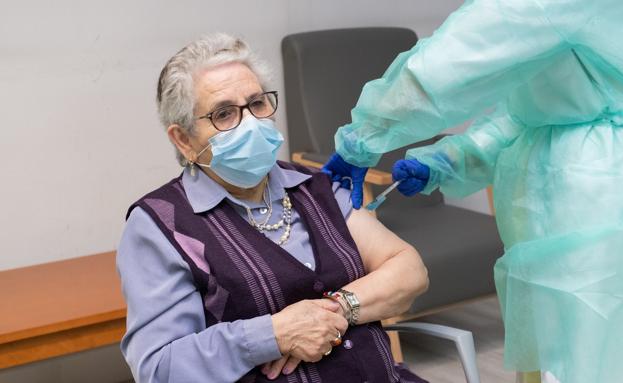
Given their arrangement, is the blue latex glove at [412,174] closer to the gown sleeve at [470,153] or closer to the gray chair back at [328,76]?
the gown sleeve at [470,153]

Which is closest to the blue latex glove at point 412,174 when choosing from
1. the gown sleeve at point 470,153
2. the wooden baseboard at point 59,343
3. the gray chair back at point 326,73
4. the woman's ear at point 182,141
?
the gown sleeve at point 470,153

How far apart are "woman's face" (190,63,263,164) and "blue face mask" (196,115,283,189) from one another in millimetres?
24

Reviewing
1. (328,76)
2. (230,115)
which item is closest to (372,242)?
(230,115)

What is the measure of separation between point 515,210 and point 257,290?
2.00 ft

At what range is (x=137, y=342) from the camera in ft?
6.17

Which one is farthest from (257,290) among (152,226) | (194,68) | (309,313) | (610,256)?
(610,256)

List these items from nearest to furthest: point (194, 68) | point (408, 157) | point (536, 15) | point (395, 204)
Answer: point (536, 15) → point (194, 68) → point (408, 157) → point (395, 204)

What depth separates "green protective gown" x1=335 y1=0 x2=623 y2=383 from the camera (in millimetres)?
1787

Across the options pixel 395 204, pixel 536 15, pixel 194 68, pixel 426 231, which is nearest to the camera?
pixel 536 15

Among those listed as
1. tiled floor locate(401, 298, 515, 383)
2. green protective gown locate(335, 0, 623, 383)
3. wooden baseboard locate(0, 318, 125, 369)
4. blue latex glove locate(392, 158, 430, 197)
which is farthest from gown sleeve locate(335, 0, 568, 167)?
tiled floor locate(401, 298, 515, 383)

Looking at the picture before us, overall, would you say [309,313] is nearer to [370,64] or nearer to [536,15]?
[536,15]

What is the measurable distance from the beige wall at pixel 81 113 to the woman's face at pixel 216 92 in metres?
1.48

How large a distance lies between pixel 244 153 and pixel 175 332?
41 cm

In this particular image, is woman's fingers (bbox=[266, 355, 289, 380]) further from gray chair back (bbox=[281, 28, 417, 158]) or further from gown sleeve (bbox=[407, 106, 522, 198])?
gray chair back (bbox=[281, 28, 417, 158])
